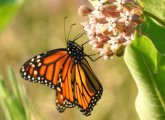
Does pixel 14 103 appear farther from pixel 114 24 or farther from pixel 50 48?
pixel 50 48

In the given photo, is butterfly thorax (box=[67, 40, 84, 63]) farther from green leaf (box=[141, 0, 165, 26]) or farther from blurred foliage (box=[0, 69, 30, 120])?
green leaf (box=[141, 0, 165, 26])

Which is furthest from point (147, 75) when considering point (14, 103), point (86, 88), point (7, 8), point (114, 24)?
point (7, 8)

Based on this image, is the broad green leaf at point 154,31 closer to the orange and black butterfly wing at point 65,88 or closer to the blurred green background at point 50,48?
the orange and black butterfly wing at point 65,88

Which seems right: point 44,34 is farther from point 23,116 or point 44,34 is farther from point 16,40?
point 23,116

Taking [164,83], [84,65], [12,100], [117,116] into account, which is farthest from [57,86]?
[117,116]

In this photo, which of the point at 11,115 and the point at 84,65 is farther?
the point at 84,65

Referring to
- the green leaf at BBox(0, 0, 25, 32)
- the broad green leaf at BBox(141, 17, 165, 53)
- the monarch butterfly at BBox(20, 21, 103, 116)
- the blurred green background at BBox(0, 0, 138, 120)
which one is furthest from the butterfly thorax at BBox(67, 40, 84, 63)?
the blurred green background at BBox(0, 0, 138, 120)
